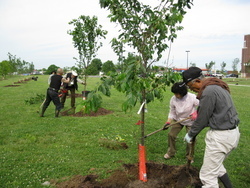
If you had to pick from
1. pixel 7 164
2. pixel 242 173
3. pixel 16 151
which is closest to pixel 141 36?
pixel 242 173

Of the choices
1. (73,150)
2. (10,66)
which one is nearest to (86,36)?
(73,150)

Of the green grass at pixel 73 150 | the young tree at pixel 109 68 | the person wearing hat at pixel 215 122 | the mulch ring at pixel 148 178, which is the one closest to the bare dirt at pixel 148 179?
the mulch ring at pixel 148 178

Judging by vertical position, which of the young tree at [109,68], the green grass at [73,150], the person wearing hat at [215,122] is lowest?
the green grass at [73,150]

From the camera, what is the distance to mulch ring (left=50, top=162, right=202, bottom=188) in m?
3.67

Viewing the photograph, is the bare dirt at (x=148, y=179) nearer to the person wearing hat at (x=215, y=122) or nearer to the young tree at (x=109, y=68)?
the person wearing hat at (x=215, y=122)

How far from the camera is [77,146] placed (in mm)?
5840

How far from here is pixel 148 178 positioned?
394 centimetres

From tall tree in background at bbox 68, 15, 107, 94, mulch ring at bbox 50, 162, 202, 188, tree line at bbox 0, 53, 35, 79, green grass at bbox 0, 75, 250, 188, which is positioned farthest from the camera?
tree line at bbox 0, 53, 35, 79

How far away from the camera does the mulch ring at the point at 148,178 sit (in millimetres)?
3668

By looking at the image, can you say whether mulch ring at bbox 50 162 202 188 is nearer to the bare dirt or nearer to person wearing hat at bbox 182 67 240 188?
the bare dirt

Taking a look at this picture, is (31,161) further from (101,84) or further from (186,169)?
(186,169)

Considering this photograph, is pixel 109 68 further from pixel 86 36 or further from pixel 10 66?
pixel 10 66

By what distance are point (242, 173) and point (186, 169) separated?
4.68 ft

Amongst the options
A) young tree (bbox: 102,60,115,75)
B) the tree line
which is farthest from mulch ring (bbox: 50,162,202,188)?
the tree line
